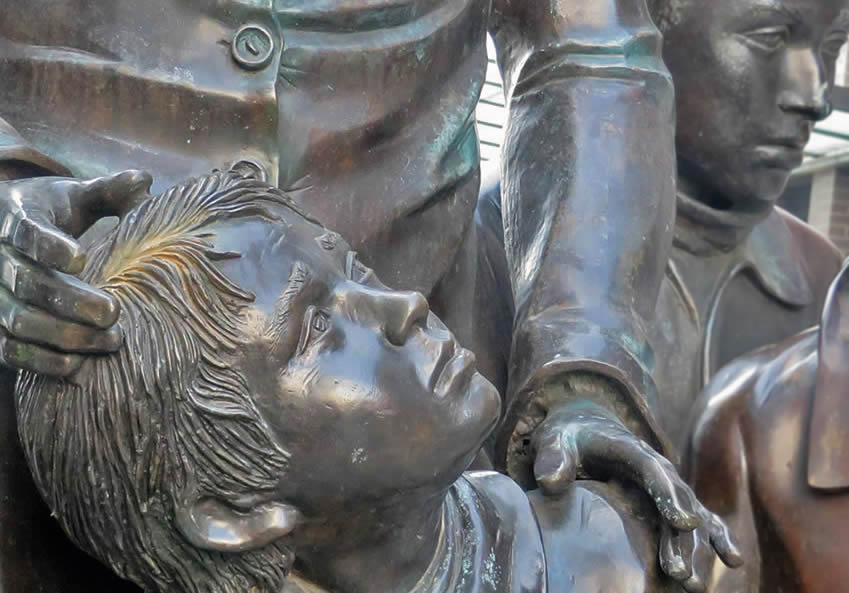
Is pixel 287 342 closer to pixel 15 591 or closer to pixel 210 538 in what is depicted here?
pixel 210 538

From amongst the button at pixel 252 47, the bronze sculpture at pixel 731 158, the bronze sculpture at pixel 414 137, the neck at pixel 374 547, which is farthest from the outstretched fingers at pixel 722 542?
the bronze sculpture at pixel 731 158

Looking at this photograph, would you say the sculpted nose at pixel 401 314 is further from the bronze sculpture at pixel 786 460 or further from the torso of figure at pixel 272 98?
the bronze sculpture at pixel 786 460

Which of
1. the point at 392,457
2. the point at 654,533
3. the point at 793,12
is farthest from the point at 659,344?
the point at 392,457

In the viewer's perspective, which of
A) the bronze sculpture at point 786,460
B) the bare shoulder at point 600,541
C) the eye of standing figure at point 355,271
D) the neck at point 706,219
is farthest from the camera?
the neck at point 706,219

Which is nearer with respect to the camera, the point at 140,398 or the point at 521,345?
the point at 140,398

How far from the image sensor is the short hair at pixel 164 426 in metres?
1.32

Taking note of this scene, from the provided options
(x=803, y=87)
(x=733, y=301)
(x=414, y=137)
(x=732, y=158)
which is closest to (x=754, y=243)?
(x=733, y=301)

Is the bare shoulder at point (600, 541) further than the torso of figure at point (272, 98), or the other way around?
the torso of figure at point (272, 98)

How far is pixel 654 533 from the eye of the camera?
1576mm

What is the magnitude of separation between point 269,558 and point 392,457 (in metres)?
0.13

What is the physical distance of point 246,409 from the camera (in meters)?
1.33

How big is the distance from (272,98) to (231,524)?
0.56 metres

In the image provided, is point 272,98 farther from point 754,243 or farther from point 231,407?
point 754,243

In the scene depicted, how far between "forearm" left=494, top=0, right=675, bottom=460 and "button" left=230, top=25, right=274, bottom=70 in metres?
0.41
